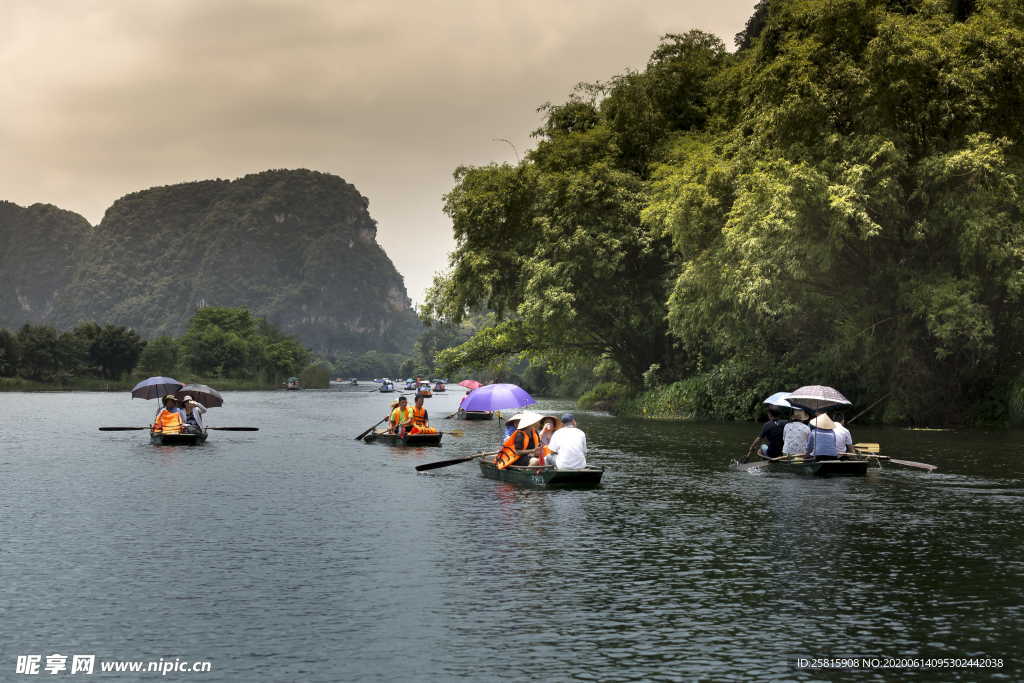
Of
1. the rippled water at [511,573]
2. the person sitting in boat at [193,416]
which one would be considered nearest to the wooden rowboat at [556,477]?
the rippled water at [511,573]

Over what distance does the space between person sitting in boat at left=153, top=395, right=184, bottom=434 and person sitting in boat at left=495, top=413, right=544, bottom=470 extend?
1795cm

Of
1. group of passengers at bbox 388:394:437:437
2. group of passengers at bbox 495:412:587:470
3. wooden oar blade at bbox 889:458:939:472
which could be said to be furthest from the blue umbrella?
wooden oar blade at bbox 889:458:939:472

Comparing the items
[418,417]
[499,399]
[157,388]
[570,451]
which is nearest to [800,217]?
[499,399]

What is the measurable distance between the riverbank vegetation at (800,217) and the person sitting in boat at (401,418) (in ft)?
47.1

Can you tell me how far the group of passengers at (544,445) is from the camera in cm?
2512

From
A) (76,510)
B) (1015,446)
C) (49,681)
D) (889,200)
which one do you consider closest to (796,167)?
(889,200)

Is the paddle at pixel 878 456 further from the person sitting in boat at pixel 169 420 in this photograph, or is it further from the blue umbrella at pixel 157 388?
the blue umbrella at pixel 157 388

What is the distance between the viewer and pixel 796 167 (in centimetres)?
4206

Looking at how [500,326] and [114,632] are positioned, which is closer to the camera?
[114,632]

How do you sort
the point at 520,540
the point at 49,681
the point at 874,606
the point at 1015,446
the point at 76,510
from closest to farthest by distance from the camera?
1. the point at 49,681
2. the point at 874,606
3. the point at 520,540
4. the point at 76,510
5. the point at 1015,446

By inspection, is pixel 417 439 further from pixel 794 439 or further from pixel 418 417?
pixel 794 439

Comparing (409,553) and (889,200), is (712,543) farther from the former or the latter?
(889,200)

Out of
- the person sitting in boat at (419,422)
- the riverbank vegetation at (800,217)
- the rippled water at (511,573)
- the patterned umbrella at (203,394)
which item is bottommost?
the rippled water at (511,573)

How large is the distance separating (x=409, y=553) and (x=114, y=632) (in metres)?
5.77
